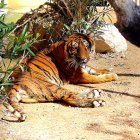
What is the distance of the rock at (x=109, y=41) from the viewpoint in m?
8.30

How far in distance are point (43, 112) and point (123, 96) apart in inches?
46.6

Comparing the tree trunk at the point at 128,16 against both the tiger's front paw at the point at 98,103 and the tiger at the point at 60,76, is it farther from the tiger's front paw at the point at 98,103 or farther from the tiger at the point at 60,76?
the tiger's front paw at the point at 98,103

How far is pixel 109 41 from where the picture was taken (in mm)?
8359

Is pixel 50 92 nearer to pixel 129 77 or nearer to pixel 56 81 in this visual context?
pixel 56 81

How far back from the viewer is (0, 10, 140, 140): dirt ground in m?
4.70

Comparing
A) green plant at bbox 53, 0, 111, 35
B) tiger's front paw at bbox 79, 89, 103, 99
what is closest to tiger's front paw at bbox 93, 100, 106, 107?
tiger's front paw at bbox 79, 89, 103, 99

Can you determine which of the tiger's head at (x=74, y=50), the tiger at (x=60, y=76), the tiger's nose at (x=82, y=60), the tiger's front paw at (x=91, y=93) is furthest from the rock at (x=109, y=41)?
the tiger's front paw at (x=91, y=93)

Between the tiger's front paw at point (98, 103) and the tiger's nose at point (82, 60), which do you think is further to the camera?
the tiger's nose at point (82, 60)

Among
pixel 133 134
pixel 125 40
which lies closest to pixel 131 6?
pixel 125 40

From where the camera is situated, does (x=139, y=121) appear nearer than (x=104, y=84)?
Yes

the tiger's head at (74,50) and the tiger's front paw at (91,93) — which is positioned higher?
the tiger's head at (74,50)

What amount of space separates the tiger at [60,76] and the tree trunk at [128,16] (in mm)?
2584

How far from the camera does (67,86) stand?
6527mm

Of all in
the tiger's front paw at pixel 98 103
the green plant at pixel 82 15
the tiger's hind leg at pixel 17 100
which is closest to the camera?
the tiger's hind leg at pixel 17 100
